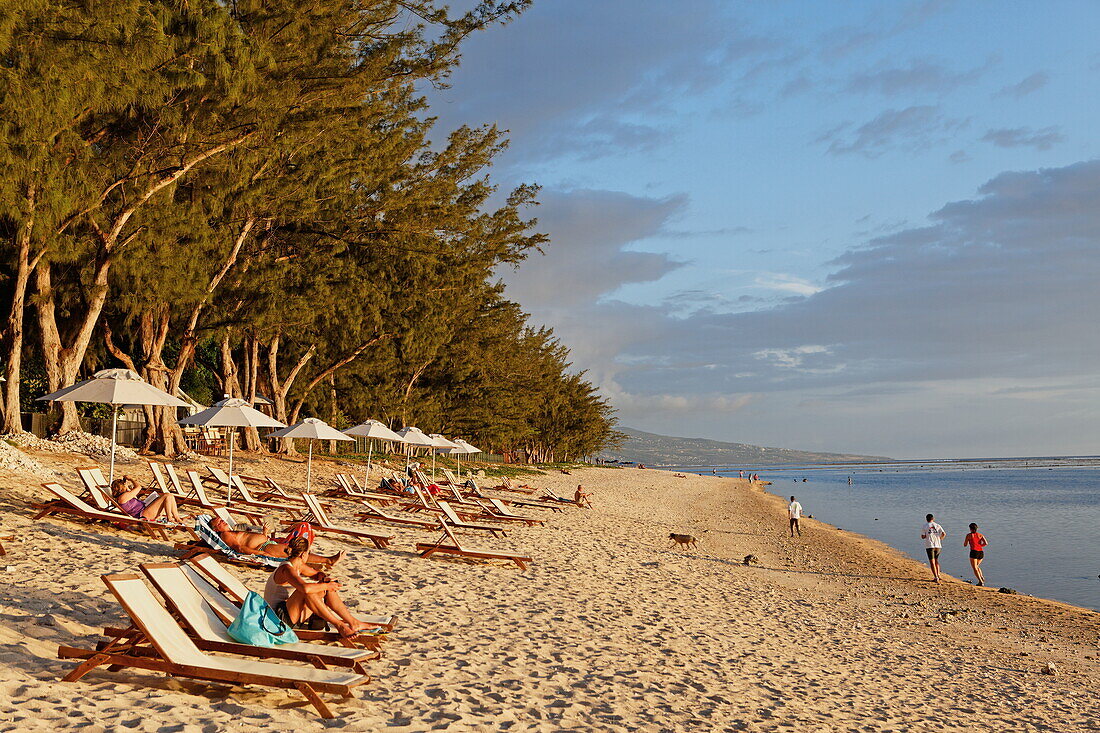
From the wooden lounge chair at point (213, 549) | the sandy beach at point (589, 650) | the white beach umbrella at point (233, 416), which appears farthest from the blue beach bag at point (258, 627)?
the white beach umbrella at point (233, 416)

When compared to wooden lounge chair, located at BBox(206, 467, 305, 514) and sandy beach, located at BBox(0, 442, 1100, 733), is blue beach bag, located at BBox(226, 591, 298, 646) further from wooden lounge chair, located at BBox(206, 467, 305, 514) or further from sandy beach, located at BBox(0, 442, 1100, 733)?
wooden lounge chair, located at BBox(206, 467, 305, 514)

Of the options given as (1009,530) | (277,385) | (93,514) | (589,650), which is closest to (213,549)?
(93,514)

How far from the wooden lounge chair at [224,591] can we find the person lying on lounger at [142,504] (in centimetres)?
436

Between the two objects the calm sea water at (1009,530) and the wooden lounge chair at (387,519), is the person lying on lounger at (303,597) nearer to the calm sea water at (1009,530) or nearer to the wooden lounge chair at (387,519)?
the wooden lounge chair at (387,519)

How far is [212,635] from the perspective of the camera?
18.5 ft

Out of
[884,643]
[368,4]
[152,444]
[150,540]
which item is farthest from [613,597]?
[152,444]

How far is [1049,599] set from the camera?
1812 cm

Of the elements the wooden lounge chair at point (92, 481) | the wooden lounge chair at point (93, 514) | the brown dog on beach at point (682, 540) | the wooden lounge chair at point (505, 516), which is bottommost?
the brown dog on beach at point (682, 540)

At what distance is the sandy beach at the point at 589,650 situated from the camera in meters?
5.45

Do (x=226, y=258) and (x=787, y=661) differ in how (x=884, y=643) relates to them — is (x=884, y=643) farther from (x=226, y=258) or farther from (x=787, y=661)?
(x=226, y=258)

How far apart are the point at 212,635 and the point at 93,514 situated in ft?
19.1

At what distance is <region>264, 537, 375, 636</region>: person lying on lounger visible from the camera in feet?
21.7

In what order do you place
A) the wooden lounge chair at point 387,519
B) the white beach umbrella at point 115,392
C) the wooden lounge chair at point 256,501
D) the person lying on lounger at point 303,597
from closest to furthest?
1. the person lying on lounger at point 303,597
2. the white beach umbrella at point 115,392
3. the wooden lounge chair at point 256,501
4. the wooden lounge chair at point 387,519

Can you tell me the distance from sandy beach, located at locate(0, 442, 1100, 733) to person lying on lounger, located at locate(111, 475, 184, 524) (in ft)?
1.07
